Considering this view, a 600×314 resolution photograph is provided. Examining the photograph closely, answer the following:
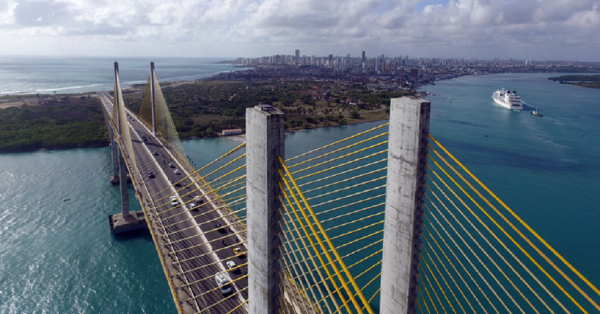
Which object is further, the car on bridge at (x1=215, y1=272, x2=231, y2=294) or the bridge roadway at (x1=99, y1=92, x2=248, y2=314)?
the car on bridge at (x1=215, y1=272, x2=231, y2=294)

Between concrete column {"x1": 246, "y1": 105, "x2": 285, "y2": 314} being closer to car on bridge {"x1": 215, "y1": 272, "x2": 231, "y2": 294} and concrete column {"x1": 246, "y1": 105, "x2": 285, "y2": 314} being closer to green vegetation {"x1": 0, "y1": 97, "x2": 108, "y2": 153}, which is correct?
car on bridge {"x1": 215, "y1": 272, "x2": 231, "y2": 294}

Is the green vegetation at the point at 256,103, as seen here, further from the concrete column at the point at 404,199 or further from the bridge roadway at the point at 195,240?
the concrete column at the point at 404,199

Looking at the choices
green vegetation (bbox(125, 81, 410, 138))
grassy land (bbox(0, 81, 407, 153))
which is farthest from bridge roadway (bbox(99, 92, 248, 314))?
green vegetation (bbox(125, 81, 410, 138))

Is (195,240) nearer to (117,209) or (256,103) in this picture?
(117,209)

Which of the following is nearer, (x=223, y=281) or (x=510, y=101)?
(x=223, y=281)

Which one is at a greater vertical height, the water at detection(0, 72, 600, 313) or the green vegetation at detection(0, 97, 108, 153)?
the green vegetation at detection(0, 97, 108, 153)

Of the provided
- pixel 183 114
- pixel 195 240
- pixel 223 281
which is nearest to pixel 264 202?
pixel 223 281
